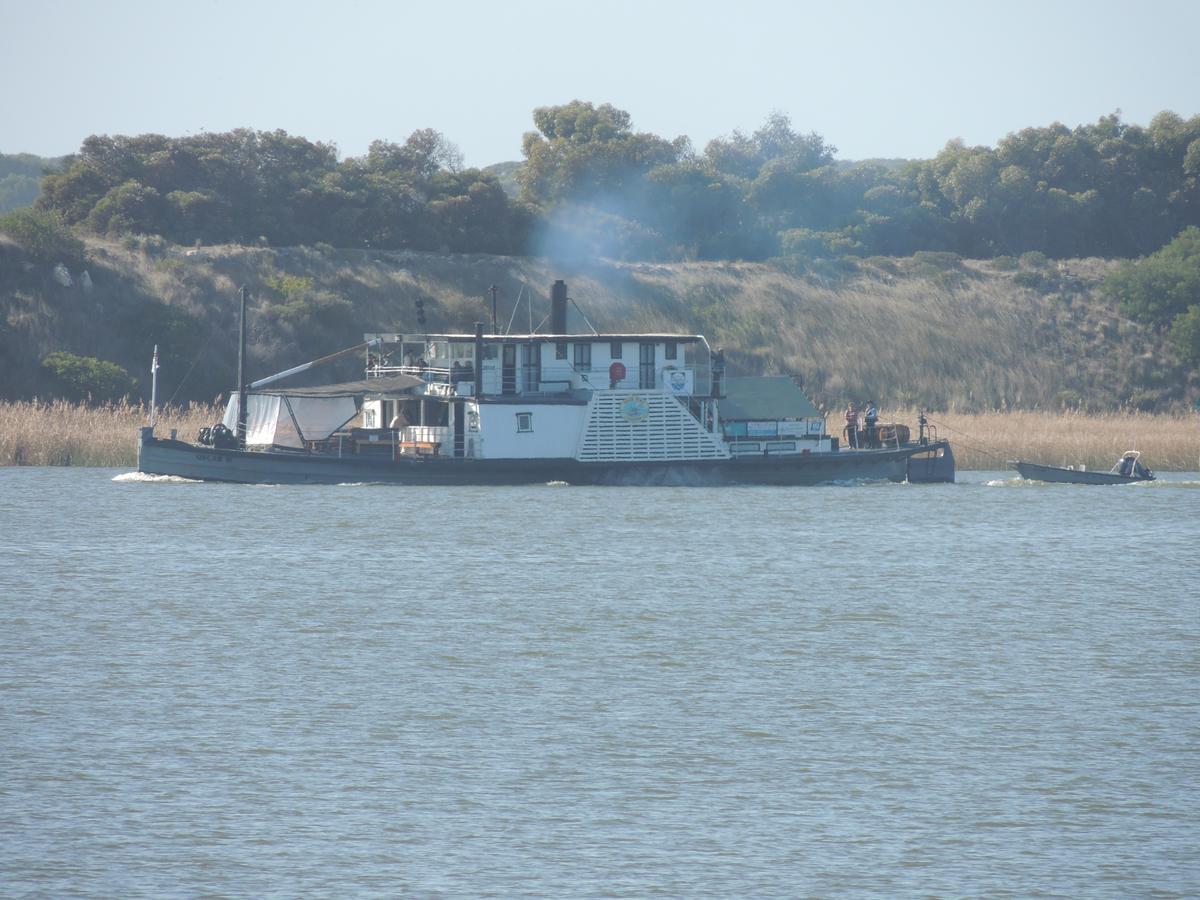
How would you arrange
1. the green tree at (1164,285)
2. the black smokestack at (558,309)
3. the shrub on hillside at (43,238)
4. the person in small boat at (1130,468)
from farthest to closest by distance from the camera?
the green tree at (1164,285)
the shrub on hillside at (43,238)
the black smokestack at (558,309)
the person in small boat at (1130,468)

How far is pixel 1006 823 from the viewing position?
59.8 ft

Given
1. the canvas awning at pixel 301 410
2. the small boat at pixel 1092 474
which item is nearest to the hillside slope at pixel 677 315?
the canvas awning at pixel 301 410

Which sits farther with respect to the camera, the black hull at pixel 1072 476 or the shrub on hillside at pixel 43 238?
the shrub on hillside at pixel 43 238

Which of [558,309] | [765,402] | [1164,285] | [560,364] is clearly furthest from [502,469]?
[1164,285]

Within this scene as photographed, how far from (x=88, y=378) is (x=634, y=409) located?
98.9 feet

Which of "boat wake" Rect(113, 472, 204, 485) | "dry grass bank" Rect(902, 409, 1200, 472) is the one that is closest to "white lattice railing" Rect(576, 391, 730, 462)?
"dry grass bank" Rect(902, 409, 1200, 472)

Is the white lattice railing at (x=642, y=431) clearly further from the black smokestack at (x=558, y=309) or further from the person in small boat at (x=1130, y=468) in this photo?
the person in small boat at (x=1130, y=468)

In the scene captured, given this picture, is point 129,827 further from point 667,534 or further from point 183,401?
point 183,401

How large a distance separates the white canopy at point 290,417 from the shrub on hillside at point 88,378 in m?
18.7

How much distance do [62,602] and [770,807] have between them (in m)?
19.3

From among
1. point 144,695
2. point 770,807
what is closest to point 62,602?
point 144,695

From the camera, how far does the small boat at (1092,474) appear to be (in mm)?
61500

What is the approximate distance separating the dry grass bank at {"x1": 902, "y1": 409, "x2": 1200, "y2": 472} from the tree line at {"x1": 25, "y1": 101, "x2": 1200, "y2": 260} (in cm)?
4478

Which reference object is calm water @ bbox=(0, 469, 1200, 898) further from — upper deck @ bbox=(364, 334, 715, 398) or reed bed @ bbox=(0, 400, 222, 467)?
upper deck @ bbox=(364, 334, 715, 398)
